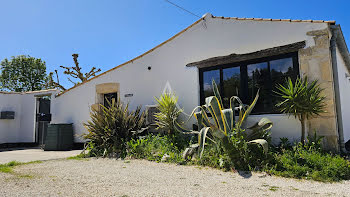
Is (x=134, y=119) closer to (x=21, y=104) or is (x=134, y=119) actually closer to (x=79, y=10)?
(x=79, y=10)

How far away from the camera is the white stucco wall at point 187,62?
5484 millimetres

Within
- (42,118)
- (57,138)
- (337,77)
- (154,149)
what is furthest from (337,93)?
(42,118)

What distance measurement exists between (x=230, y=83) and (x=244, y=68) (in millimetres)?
509

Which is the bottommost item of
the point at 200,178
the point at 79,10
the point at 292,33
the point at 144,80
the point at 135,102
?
the point at 200,178

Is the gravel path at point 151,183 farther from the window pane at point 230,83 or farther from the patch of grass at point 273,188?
the window pane at point 230,83

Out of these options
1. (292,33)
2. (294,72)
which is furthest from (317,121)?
(292,33)

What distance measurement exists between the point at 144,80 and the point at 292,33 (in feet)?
14.6

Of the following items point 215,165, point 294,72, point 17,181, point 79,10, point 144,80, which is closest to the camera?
point 17,181

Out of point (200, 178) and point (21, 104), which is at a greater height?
point (21, 104)

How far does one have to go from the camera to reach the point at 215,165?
4.58 metres

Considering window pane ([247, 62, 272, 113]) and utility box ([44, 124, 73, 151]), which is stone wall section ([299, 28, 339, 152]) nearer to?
window pane ([247, 62, 272, 113])

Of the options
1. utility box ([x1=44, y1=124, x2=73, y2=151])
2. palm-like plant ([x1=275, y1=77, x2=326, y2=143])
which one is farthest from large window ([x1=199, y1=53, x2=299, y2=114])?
utility box ([x1=44, y1=124, x2=73, y2=151])

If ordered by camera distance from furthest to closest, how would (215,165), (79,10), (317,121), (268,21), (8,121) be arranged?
1. (8,121)
2. (79,10)
3. (268,21)
4. (317,121)
5. (215,165)

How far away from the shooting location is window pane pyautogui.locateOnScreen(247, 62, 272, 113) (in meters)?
5.64
